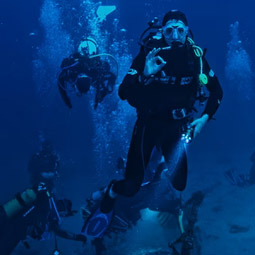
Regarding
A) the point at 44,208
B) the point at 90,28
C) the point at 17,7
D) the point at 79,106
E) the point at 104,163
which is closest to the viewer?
the point at 44,208

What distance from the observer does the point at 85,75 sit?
4.99 m

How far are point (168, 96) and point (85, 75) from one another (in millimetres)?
2145

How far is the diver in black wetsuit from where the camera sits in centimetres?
336

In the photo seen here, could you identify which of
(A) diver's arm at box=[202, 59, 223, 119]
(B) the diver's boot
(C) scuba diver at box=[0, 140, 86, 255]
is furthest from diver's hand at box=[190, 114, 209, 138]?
(C) scuba diver at box=[0, 140, 86, 255]

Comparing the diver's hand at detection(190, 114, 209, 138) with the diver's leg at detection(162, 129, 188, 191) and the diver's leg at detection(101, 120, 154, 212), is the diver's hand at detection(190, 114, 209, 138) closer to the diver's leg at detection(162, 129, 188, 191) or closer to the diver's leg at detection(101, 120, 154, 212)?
the diver's leg at detection(162, 129, 188, 191)

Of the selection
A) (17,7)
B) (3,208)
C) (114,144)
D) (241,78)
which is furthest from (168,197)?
(17,7)

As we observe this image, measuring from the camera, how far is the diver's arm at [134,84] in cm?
336

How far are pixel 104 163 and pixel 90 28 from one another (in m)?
15.0

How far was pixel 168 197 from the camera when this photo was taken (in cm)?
732

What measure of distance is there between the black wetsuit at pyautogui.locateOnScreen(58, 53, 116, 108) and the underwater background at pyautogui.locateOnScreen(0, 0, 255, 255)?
1.29 metres

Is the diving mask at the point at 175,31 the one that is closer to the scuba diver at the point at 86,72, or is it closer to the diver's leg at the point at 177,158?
the diver's leg at the point at 177,158

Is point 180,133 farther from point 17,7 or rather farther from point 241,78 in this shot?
point 17,7

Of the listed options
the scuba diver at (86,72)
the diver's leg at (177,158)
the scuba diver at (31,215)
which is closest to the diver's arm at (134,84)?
the diver's leg at (177,158)

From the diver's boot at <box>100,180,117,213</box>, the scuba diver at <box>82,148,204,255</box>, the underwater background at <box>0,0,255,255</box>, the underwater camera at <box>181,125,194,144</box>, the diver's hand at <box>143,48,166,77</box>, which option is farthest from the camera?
the underwater background at <box>0,0,255,255</box>
